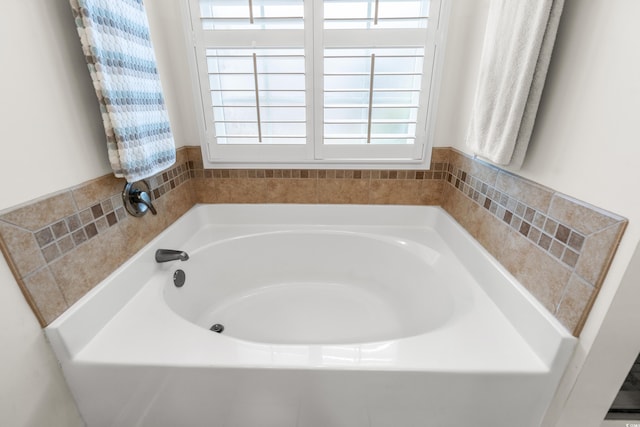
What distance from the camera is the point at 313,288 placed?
1702 mm

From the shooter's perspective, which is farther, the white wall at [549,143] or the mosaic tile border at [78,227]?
the mosaic tile border at [78,227]

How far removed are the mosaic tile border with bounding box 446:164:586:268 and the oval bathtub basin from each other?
37 cm

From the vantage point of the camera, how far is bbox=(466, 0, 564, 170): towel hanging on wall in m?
0.74

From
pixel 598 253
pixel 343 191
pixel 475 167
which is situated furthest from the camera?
pixel 343 191

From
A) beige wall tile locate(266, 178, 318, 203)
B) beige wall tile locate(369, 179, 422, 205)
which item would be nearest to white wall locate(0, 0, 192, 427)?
beige wall tile locate(266, 178, 318, 203)

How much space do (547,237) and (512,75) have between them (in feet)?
1.62

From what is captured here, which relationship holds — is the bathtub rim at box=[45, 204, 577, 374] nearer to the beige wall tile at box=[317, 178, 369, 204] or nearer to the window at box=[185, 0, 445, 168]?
the beige wall tile at box=[317, 178, 369, 204]

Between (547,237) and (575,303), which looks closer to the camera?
(575,303)

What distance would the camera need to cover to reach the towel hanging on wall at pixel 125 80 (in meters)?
0.82

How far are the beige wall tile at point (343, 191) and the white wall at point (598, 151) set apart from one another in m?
0.84

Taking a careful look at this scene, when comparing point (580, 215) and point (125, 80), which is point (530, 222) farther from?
point (125, 80)

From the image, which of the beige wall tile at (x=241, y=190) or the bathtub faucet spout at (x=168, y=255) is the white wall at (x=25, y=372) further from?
the beige wall tile at (x=241, y=190)

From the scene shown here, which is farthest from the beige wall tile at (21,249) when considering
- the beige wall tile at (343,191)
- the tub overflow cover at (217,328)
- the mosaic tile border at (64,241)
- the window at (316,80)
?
the beige wall tile at (343,191)

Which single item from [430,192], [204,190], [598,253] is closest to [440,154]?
[430,192]
